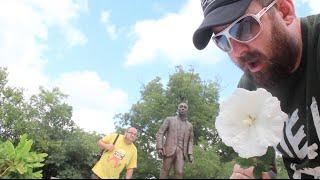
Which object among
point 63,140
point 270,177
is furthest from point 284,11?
point 63,140

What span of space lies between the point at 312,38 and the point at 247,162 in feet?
2.47

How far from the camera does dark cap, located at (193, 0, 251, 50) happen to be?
5.88ft

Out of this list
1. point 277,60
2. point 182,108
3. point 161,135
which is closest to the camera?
point 277,60

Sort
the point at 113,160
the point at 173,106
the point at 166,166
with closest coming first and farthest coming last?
1. the point at 113,160
2. the point at 166,166
3. the point at 173,106

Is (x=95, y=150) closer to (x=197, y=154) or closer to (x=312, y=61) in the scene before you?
(x=197, y=154)

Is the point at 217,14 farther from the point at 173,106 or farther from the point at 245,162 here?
the point at 173,106

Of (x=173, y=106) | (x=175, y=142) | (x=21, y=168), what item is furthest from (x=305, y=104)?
(x=173, y=106)

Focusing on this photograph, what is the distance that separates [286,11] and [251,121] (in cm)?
74

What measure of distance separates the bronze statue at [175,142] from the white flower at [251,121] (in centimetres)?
916

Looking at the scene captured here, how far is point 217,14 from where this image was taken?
1821 millimetres

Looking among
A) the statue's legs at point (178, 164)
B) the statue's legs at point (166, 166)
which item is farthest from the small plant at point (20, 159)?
the statue's legs at point (166, 166)

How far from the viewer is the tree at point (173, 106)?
98.0ft

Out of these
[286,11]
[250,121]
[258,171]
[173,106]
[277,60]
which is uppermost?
[173,106]

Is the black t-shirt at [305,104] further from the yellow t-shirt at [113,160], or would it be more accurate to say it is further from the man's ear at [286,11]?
the yellow t-shirt at [113,160]
